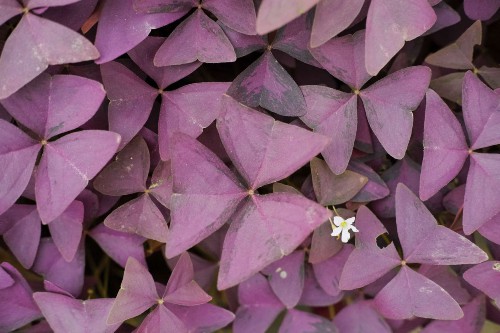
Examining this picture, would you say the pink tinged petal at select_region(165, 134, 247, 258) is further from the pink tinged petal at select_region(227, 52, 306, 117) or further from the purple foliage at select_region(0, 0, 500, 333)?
the pink tinged petal at select_region(227, 52, 306, 117)

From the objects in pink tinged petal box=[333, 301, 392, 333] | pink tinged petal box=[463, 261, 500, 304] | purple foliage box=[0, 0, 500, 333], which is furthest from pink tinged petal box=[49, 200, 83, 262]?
pink tinged petal box=[463, 261, 500, 304]

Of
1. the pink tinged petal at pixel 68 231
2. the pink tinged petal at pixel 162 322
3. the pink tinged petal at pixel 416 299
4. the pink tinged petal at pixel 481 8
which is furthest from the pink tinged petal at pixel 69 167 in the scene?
the pink tinged petal at pixel 481 8

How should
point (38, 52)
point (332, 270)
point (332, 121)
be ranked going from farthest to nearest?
1. point (332, 270)
2. point (332, 121)
3. point (38, 52)

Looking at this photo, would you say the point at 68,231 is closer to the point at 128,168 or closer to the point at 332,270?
the point at 128,168

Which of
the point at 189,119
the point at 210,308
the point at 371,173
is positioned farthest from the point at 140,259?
the point at 371,173

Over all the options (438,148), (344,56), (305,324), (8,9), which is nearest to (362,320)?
(305,324)

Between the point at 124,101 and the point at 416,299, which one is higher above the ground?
the point at 124,101

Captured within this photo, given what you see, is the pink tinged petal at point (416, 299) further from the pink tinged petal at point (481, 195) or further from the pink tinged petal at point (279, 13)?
the pink tinged petal at point (279, 13)
